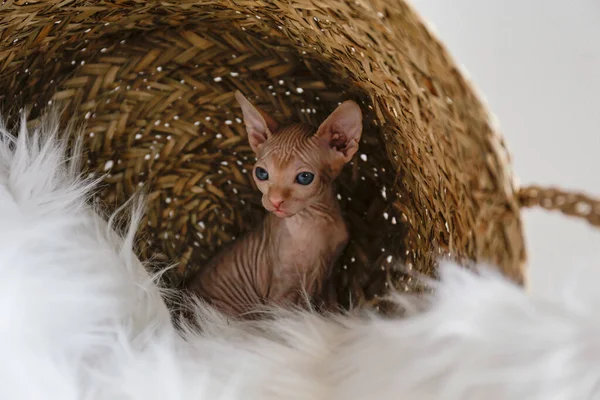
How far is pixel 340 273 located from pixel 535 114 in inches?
15.7

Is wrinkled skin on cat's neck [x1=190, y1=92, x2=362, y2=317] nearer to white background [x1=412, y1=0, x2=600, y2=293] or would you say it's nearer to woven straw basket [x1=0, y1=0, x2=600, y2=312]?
woven straw basket [x1=0, y1=0, x2=600, y2=312]

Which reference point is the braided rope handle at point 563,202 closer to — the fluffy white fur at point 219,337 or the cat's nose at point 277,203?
the fluffy white fur at point 219,337

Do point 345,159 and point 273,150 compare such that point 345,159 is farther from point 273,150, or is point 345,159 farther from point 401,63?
point 401,63

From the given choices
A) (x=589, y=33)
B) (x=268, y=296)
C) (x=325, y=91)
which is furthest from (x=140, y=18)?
(x=589, y=33)

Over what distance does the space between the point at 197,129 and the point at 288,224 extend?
228 mm

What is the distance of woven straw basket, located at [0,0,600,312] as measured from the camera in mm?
662

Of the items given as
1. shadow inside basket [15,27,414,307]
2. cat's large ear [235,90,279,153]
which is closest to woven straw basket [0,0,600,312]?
shadow inside basket [15,27,414,307]

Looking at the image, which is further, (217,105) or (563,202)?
(217,105)

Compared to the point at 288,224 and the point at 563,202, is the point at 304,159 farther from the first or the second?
the point at 563,202

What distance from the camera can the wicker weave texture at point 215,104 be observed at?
67cm

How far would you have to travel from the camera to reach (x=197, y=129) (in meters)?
0.88

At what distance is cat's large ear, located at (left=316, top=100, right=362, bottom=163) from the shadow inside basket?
11cm

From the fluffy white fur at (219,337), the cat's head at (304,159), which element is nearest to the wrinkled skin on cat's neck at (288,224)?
the cat's head at (304,159)

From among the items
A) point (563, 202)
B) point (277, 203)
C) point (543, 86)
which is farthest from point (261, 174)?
point (543, 86)
